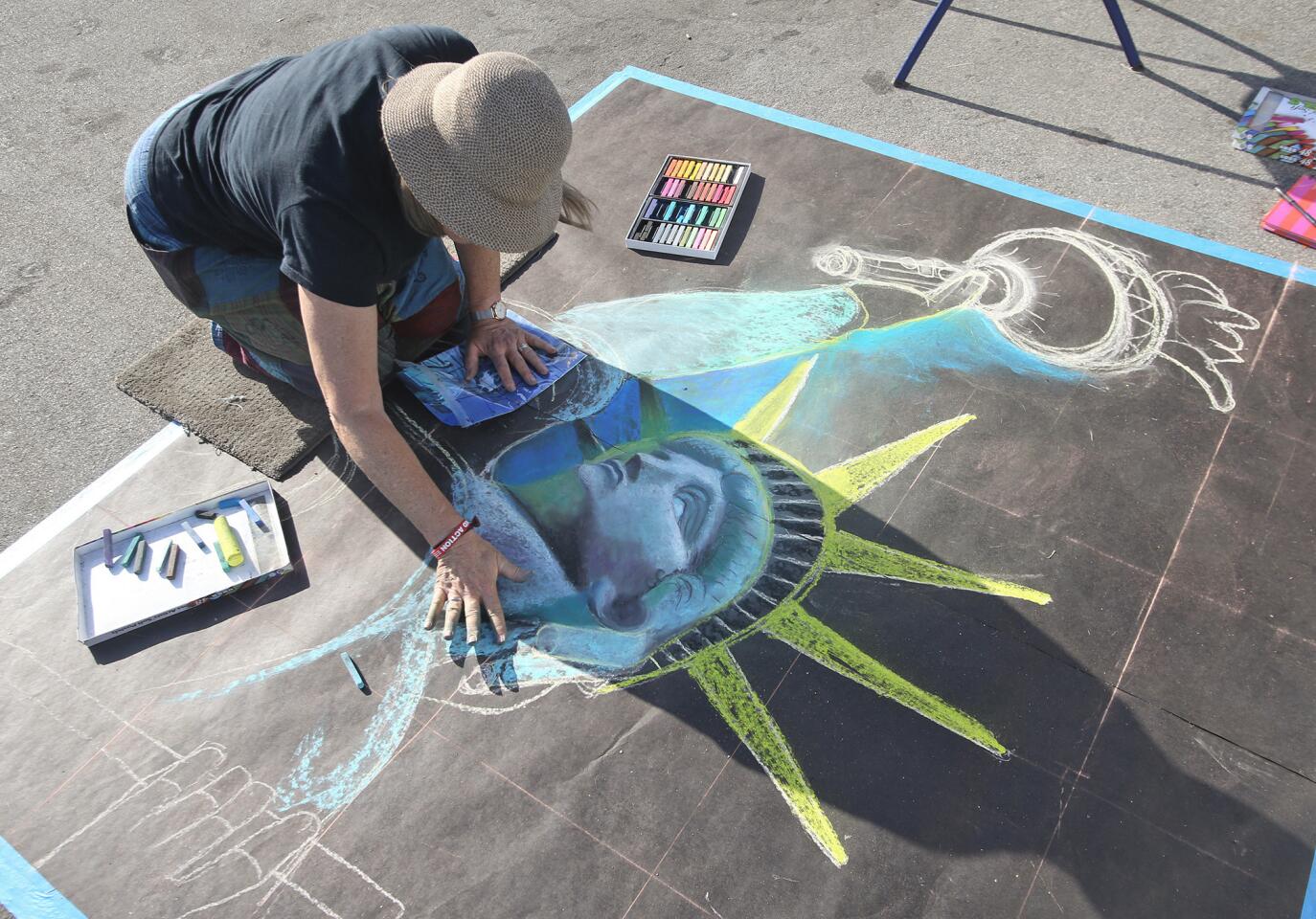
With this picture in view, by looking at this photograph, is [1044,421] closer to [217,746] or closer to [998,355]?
[998,355]

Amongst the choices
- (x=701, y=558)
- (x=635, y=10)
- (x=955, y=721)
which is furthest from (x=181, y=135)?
(x=635, y=10)

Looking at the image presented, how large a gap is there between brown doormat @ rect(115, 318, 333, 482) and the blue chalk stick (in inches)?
31.8

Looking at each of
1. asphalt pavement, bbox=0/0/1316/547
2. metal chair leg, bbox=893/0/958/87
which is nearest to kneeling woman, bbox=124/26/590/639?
asphalt pavement, bbox=0/0/1316/547

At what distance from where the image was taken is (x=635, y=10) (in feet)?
17.3

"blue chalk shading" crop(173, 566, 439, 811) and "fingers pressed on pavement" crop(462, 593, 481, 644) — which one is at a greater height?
"fingers pressed on pavement" crop(462, 593, 481, 644)

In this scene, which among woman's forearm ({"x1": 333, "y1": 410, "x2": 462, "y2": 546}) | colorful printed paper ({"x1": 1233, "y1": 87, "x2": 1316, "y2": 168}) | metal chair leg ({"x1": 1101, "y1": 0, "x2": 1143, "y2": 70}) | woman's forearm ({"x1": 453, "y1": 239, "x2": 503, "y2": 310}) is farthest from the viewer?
metal chair leg ({"x1": 1101, "y1": 0, "x2": 1143, "y2": 70})

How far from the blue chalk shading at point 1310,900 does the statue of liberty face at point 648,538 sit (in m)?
1.55

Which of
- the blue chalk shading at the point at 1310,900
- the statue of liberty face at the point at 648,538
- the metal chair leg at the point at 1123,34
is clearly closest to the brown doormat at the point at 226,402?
the statue of liberty face at the point at 648,538

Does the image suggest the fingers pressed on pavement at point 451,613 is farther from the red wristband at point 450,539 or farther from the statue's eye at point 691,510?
the statue's eye at point 691,510

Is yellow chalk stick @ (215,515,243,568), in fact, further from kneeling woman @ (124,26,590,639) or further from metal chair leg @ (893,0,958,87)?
metal chair leg @ (893,0,958,87)

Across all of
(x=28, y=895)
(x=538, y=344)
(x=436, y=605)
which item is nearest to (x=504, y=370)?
(x=538, y=344)

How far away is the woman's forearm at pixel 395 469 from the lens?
238 centimetres

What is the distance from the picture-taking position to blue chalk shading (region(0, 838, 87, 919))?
2.22 m

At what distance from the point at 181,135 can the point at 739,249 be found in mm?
2112
